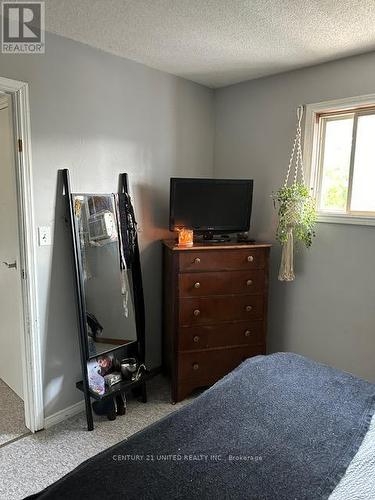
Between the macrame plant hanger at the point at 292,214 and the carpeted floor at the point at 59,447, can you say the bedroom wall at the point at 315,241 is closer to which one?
the macrame plant hanger at the point at 292,214

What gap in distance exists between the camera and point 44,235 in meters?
2.19

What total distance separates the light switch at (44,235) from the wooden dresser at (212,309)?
82 cm

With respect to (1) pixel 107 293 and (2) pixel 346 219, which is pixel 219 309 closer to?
(1) pixel 107 293

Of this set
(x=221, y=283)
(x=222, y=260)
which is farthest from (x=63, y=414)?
(x=222, y=260)

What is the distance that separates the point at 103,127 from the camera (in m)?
2.41

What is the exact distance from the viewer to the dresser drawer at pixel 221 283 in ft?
8.07

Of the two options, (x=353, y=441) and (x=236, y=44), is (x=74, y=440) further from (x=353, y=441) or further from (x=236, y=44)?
(x=236, y=44)

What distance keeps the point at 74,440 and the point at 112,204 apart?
1556 millimetres

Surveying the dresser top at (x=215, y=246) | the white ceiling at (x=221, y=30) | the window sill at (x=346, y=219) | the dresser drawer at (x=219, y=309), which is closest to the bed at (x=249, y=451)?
the dresser drawer at (x=219, y=309)

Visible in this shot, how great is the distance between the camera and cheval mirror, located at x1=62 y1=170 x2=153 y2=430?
226cm

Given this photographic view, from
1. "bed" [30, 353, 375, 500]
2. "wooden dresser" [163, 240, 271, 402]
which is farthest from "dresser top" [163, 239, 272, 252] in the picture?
"bed" [30, 353, 375, 500]

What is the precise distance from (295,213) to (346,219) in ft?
1.14

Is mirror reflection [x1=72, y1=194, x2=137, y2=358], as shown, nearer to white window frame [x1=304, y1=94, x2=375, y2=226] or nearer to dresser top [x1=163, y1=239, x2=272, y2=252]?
dresser top [x1=163, y1=239, x2=272, y2=252]

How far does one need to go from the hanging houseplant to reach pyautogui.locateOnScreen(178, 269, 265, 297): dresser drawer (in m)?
0.20
